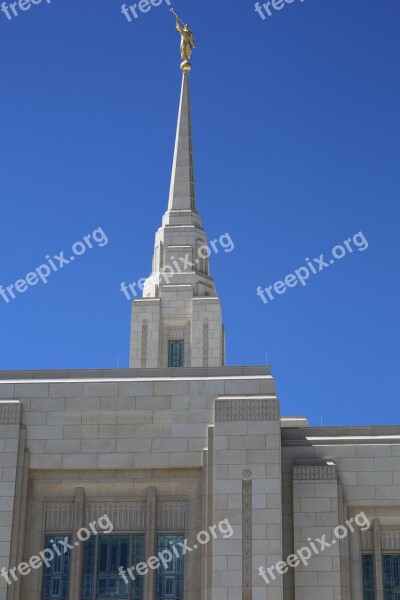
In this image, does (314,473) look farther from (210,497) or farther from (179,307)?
(179,307)

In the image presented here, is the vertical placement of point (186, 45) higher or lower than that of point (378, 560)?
higher

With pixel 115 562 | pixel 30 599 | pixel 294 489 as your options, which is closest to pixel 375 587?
pixel 294 489

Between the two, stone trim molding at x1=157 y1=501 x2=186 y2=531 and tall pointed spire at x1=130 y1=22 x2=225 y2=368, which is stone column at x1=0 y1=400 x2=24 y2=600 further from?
tall pointed spire at x1=130 y1=22 x2=225 y2=368

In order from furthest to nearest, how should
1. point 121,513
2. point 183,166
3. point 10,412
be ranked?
point 183,166 < point 10,412 < point 121,513

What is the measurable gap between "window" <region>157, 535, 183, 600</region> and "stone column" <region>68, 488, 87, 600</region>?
2224mm

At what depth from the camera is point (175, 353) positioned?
139 feet

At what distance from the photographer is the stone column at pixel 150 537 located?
29.6 meters

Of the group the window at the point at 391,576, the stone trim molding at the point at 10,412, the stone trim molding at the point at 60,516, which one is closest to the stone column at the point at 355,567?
the window at the point at 391,576

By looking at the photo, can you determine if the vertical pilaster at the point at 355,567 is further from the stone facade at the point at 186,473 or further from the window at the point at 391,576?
the window at the point at 391,576

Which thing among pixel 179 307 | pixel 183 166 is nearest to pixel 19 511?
pixel 179 307

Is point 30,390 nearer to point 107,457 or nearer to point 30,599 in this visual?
point 107,457

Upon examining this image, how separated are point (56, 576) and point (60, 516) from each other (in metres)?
1.69

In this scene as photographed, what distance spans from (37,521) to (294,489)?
747 centimetres

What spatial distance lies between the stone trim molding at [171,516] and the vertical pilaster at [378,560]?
557cm
